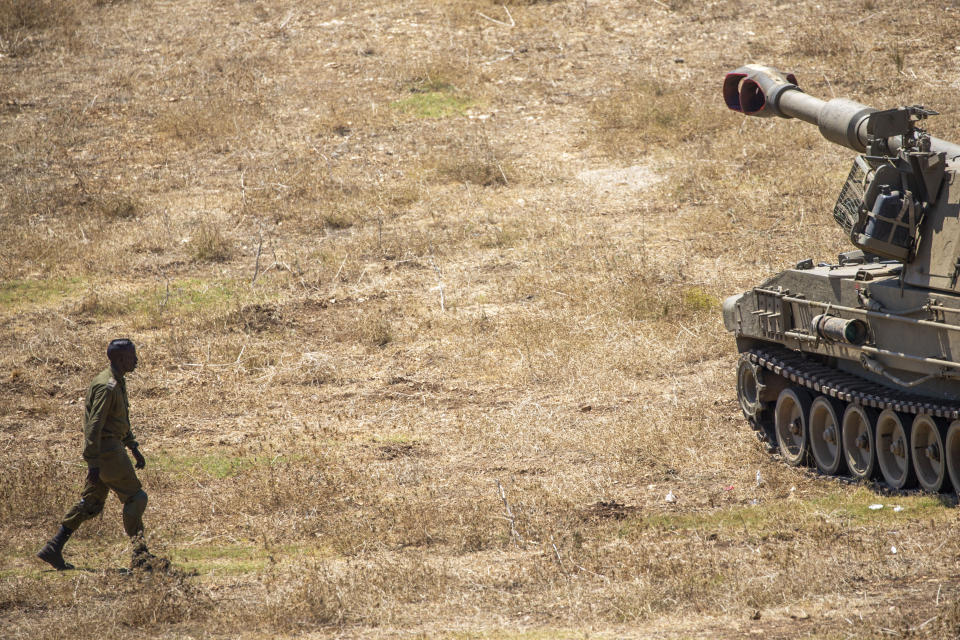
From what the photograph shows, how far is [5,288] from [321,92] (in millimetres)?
9171

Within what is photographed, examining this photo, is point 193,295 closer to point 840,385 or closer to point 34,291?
point 34,291

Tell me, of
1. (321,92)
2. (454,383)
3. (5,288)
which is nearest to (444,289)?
(454,383)

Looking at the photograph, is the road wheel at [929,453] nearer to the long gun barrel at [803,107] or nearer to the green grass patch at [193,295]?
the long gun barrel at [803,107]

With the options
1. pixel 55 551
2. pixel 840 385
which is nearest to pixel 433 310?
pixel 840 385

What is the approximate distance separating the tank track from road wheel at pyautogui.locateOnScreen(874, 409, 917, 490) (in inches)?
5.6

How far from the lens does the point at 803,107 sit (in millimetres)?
11172

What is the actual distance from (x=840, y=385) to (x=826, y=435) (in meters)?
0.84

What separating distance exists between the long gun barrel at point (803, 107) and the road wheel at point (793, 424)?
2.67 meters

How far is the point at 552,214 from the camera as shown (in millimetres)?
19078

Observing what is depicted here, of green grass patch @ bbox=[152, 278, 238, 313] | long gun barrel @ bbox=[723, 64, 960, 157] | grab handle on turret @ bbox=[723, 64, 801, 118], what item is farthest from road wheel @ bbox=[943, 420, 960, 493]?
green grass patch @ bbox=[152, 278, 238, 313]

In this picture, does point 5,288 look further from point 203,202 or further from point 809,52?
point 809,52

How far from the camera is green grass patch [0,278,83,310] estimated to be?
16953mm

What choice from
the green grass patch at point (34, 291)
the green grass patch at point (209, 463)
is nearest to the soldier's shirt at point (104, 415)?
the green grass patch at point (209, 463)

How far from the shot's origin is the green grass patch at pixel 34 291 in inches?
667
